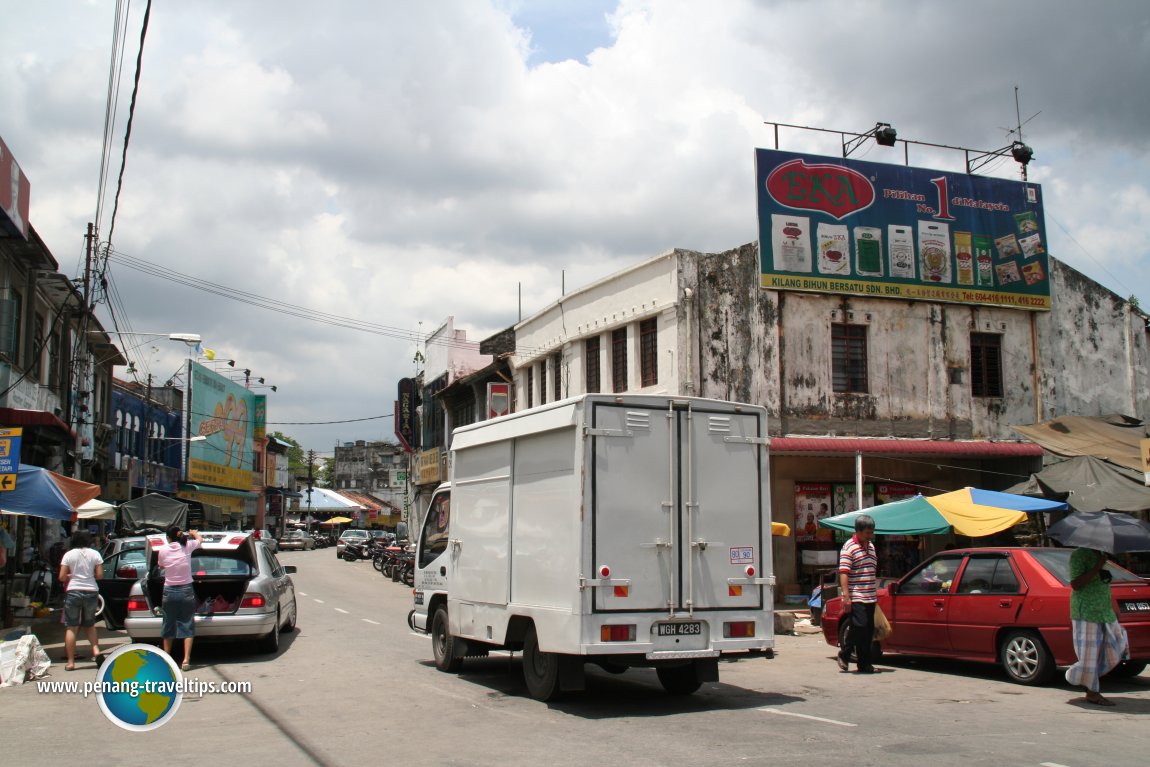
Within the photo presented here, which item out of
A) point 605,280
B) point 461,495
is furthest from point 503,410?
point 461,495

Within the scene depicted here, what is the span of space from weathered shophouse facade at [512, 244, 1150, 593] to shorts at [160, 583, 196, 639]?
12936 mm

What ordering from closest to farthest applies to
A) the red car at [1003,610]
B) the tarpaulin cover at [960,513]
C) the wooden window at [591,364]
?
the red car at [1003,610], the tarpaulin cover at [960,513], the wooden window at [591,364]

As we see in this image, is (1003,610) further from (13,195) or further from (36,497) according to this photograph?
(13,195)

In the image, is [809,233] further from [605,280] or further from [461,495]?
[461,495]

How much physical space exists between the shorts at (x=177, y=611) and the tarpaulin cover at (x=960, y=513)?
10.9m

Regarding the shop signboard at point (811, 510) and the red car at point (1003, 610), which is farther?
the shop signboard at point (811, 510)

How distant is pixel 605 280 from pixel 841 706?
17.5 metres

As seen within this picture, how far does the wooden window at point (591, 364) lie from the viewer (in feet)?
88.8

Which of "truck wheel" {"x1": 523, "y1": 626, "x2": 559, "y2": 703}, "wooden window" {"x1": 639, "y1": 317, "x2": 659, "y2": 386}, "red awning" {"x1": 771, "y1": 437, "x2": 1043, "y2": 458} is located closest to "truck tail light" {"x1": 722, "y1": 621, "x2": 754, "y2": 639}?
"truck wheel" {"x1": 523, "y1": 626, "x2": 559, "y2": 703}

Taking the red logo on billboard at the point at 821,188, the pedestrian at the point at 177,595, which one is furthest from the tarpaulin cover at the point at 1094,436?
the pedestrian at the point at 177,595

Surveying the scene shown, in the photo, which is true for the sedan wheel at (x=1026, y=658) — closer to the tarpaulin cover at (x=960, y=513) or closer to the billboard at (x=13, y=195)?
the tarpaulin cover at (x=960, y=513)

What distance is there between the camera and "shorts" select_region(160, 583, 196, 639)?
12.0 meters

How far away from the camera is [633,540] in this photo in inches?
361

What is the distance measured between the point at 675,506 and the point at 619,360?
16602mm
